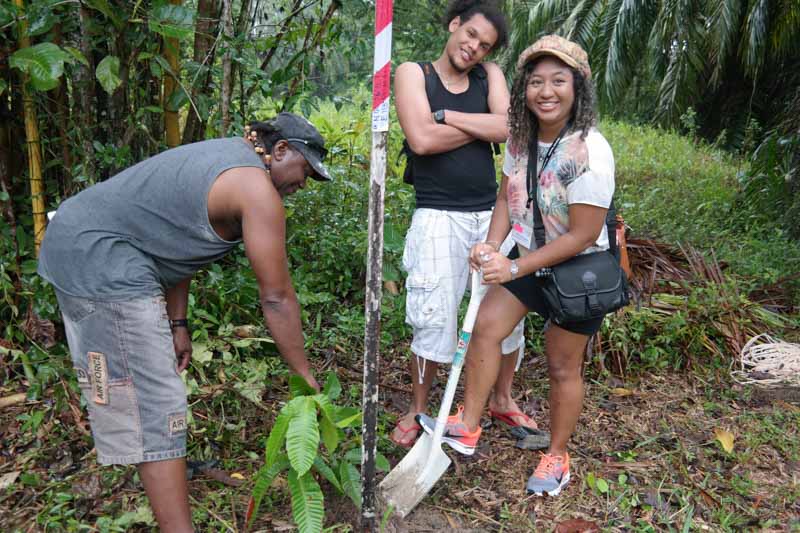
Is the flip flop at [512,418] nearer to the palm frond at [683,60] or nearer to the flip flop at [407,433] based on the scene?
the flip flop at [407,433]

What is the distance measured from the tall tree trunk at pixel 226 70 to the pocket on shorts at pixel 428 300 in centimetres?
132

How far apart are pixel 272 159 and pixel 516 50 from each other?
425 inches

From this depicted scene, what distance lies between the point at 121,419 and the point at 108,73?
1523mm

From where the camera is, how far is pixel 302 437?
2.11m

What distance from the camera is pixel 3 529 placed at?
248 centimetres

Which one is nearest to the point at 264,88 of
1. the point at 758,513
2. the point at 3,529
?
the point at 3,529

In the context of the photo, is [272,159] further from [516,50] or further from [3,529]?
[516,50]

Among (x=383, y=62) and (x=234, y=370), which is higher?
(x=383, y=62)

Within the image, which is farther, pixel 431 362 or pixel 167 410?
pixel 431 362

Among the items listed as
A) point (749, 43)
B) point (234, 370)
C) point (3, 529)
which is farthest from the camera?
point (749, 43)

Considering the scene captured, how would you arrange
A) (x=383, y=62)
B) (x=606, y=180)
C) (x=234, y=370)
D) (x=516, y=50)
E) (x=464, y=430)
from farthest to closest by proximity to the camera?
(x=516, y=50)
(x=234, y=370)
(x=464, y=430)
(x=606, y=180)
(x=383, y=62)

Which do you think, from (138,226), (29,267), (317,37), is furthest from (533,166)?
(29,267)

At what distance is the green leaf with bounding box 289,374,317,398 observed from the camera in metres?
2.30

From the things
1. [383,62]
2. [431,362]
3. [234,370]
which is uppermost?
[383,62]
